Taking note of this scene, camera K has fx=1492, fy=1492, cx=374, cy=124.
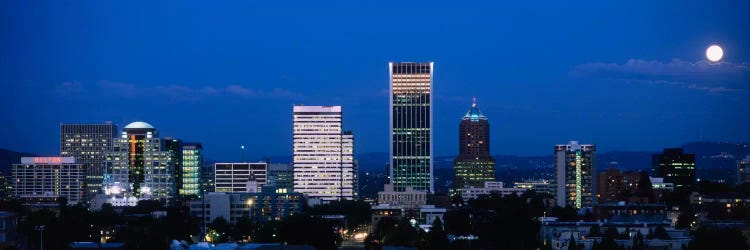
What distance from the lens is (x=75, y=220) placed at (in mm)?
103750

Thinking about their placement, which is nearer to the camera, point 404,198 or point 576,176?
point 576,176

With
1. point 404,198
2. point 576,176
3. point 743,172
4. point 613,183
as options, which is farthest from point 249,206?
point 743,172

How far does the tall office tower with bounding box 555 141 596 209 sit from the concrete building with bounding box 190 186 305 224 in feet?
144

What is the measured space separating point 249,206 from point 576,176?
5662 cm

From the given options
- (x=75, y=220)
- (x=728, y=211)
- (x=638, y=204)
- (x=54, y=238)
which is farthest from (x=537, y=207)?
(x=54, y=238)

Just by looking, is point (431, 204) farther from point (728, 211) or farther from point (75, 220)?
point (75, 220)

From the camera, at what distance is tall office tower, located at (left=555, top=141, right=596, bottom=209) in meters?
182

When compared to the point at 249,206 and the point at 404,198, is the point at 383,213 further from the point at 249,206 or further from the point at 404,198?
the point at 404,198

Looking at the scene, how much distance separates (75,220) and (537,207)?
5396 centimetres

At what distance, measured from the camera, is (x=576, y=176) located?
18438cm

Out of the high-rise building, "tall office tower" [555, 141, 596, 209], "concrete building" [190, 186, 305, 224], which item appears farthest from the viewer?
"tall office tower" [555, 141, 596, 209]

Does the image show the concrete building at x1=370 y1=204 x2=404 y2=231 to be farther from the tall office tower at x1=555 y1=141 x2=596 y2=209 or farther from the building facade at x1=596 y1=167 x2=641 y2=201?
the building facade at x1=596 y1=167 x2=641 y2=201

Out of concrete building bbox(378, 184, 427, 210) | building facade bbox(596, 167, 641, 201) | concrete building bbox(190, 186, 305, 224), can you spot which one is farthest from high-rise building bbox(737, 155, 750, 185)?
concrete building bbox(190, 186, 305, 224)

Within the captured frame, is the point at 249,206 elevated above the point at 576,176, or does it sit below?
below
